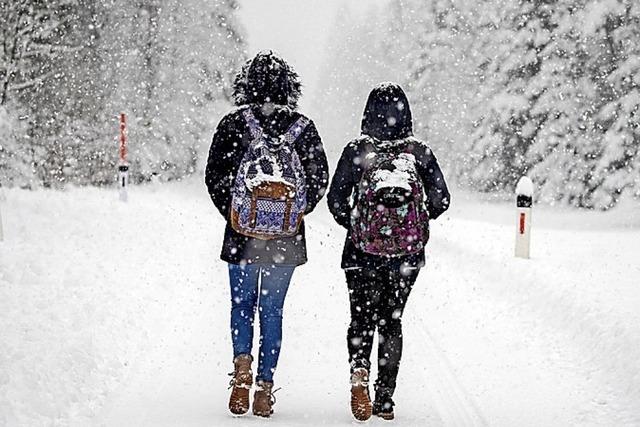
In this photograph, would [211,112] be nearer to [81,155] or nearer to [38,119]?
[81,155]

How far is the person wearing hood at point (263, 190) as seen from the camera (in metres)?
4.22

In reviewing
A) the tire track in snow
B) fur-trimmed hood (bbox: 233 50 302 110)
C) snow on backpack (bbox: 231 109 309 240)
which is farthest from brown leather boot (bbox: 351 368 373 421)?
fur-trimmed hood (bbox: 233 50 302 110)

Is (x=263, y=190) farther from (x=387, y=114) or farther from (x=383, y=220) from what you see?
(x=387, y=114)

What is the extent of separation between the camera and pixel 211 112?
33.3 metres

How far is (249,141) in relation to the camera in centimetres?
423

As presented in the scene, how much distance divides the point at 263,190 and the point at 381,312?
3.71 feet

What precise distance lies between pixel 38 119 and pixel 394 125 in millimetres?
17235

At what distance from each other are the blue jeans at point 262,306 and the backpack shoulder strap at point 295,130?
84 cm

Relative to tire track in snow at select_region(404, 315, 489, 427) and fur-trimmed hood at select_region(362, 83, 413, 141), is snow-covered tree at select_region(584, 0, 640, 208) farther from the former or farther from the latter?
fur-trimmed hood at select_region(362, 83, 413, 141)

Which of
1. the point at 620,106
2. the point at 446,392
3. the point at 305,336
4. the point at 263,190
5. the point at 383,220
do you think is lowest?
the point at 305,336

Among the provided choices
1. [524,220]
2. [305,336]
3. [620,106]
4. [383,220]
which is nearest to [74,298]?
[305,336]

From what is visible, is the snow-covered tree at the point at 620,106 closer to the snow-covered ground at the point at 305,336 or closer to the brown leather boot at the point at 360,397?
the snow-covered ground at the point at 305,336

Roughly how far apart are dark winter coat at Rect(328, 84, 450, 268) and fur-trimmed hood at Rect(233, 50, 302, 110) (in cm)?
54

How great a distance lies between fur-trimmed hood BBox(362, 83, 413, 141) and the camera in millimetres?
4254
